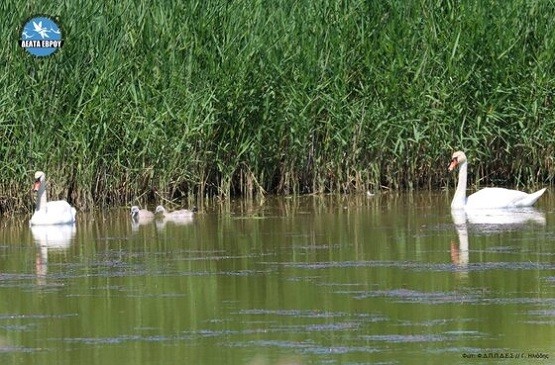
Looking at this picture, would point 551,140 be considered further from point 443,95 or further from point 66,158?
point 66,158

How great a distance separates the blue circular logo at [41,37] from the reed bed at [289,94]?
Answer: 99 mm

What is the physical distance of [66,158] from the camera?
15.1 metres

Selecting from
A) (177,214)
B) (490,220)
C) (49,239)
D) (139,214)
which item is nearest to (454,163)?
(490,220)

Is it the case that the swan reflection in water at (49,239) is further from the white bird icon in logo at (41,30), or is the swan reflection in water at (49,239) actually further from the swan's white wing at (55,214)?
the white bird icon in logo at (41,30)

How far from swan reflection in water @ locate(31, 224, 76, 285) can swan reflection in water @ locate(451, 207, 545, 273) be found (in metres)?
3.19

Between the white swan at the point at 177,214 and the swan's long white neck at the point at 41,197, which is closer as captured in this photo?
the swan's long white neck at the point at 41,197

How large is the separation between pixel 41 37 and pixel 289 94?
2701 millimetres

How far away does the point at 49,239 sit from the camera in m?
13.3

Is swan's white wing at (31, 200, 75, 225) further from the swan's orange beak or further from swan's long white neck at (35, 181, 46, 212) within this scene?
the swan's orange beak

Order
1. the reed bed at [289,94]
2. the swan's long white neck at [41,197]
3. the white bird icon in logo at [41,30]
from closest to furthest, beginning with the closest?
the swan's long white neck at [41,197] < the white bird icon in logo at [41,30] < the reed bed at [289,94]

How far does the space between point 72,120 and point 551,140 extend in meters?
5.07

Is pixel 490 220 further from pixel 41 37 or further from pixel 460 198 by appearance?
pixel 41 37

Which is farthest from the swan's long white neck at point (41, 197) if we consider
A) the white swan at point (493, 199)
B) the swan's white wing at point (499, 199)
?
the swan's white wing at point (499, 199)

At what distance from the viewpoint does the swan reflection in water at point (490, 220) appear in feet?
43.3
